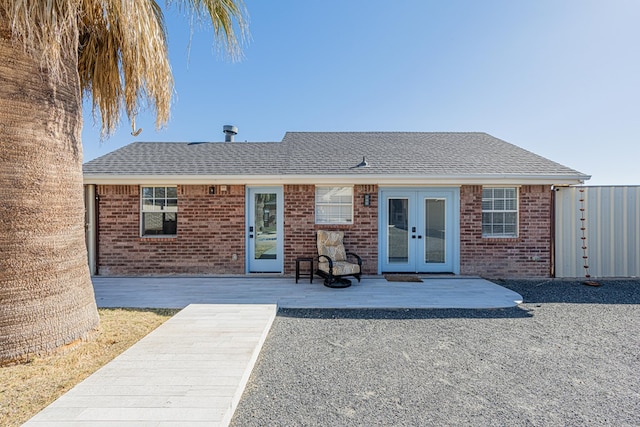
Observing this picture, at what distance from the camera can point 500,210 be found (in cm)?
766

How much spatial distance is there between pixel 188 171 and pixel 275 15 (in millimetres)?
4617

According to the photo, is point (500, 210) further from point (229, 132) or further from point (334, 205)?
point (229, 132)

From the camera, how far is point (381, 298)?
5.62m

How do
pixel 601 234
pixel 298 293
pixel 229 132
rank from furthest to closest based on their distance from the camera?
1. pixel 229 132
2. pixel 601 234
3. pixel 298 293

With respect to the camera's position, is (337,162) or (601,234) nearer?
(601,234)

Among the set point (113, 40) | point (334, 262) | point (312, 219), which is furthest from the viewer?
point (312, 219)

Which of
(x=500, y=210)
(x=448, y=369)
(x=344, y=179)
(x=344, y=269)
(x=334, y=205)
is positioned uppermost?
(x=344, y=179)

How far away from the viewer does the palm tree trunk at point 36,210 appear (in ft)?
9.95

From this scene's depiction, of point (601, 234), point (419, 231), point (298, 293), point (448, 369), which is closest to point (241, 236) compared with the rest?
point (298, 293)

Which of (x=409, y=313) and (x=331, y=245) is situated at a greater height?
(x=331, y=245)

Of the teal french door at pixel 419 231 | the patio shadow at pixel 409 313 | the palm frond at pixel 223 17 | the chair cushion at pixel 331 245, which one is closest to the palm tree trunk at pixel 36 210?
the palm frond at pixel 223 17

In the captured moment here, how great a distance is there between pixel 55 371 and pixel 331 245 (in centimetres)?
529

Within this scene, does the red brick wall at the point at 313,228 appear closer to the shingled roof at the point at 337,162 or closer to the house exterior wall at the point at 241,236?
the house exterior wall at the point at 241,236

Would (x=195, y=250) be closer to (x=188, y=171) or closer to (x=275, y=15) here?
(x=188, y=171)
